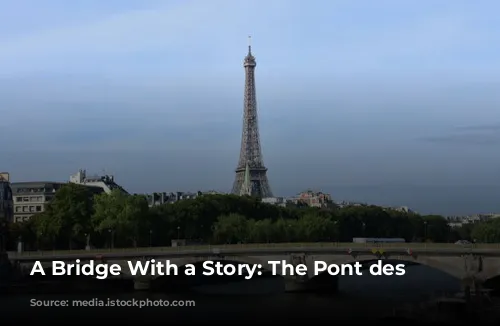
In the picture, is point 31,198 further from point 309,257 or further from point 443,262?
point 443,262

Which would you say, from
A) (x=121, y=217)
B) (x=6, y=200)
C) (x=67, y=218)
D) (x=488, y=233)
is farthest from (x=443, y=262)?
(x=6, y=200)

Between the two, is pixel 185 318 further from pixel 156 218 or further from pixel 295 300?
pixel 156 218

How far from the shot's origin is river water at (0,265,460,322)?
52625mm

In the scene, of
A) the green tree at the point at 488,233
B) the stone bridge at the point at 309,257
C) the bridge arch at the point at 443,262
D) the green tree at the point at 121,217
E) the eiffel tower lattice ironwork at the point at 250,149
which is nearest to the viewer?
the stone bridge at the point at 309,257

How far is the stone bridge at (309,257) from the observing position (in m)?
60.9

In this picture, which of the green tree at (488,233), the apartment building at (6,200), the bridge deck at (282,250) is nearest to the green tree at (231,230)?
the bridge deck at (282,250)

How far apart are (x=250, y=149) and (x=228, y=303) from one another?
11148 centimetres

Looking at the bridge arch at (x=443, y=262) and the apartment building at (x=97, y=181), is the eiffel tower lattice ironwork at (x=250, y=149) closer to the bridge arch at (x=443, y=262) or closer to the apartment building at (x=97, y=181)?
the apartment building at (x=97, y=181)

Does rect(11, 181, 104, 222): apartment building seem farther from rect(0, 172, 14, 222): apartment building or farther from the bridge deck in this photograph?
the bridge deck

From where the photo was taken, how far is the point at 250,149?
6722 inches

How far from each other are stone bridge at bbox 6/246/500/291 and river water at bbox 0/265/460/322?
2557mm

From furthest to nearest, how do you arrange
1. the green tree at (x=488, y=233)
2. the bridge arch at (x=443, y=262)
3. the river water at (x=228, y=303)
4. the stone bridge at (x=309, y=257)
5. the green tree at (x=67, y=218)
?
the green tree at (x=488, y=233), the green tree at (x=67, y=218), the bridge arch at (x=443, y=262), the stone bridge at (x=309, y=257), the river water at (x=228, y=303)

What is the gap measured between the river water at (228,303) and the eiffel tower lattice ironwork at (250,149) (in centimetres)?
9398

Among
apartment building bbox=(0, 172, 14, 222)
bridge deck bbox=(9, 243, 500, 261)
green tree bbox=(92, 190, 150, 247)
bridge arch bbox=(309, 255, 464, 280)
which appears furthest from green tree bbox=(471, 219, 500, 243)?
apartment building bbox=(0, 172, 14, 222)
